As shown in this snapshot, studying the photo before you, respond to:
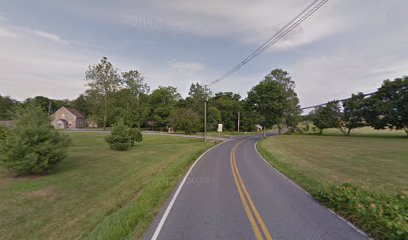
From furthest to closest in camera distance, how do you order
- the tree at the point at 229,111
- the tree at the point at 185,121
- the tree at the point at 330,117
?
the tree at the point at 229,111 → the tree at the point at 330,117 → the tree at the point at 185,121

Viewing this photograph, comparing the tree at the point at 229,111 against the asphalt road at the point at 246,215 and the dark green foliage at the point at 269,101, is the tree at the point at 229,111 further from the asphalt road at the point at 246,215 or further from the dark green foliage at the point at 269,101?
the asphalt road at the point at 246,215

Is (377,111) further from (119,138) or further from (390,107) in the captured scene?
(119,138)

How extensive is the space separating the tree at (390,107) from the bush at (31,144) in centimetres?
5995

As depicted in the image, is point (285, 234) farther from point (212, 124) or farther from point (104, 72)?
point (212, 124)

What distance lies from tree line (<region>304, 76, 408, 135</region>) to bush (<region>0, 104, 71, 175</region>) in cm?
4930

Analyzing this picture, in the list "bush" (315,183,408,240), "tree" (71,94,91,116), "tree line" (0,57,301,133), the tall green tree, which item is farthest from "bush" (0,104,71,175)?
"tree" (71,94,91,116)

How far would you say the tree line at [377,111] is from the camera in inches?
1871

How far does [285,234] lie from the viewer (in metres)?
4.88

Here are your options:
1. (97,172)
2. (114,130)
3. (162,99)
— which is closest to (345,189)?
(97,172)

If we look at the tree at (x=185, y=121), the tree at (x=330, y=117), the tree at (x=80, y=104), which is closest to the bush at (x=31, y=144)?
the tree at (x=185, y=121)

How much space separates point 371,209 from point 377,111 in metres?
59.9

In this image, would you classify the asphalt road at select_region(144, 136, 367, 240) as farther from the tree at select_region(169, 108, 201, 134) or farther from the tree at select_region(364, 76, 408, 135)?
the tree at select_region(364, 76, 408, 135)

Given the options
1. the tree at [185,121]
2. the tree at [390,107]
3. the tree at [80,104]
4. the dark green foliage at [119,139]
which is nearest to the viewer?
the dark green foliage at [119,139]

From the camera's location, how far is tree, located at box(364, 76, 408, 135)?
4712 cm
